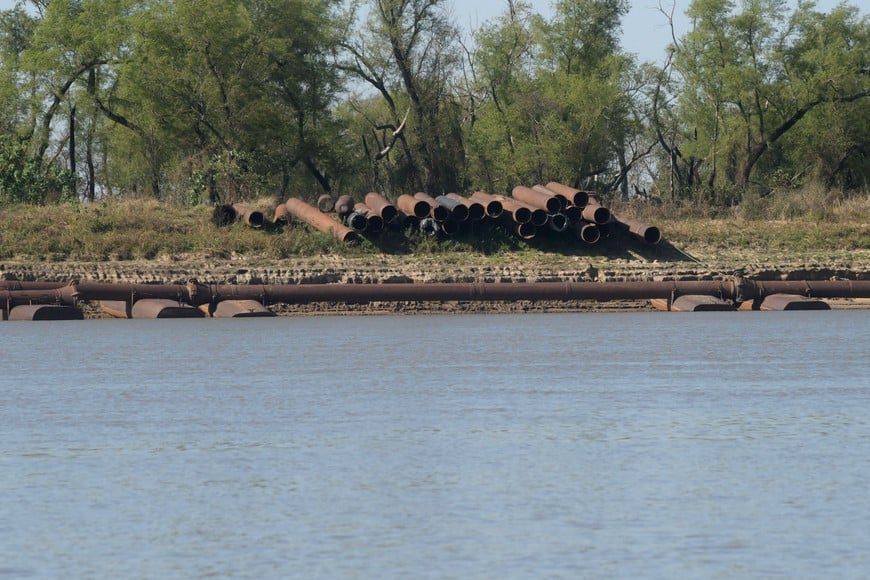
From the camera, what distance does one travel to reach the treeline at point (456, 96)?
49062 mm

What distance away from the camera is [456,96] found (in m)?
59.7

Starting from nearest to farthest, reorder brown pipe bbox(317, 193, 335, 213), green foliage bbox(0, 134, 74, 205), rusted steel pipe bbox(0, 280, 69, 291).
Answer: rusted steel pipe bbox(0, 280, 69, 291) → brown pipe bbox(317, 193, 335, 213) → green foliage bbox(0, 134, 74, 205)

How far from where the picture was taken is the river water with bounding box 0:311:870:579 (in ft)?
28.2

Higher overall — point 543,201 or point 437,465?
point 543,201

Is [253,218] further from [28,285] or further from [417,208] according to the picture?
[28,285]

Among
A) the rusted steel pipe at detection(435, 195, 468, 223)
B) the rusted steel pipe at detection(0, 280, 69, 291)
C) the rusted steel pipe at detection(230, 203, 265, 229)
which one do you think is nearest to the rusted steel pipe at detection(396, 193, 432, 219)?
the rusted steel pipe at detection(435, 195, 468, 223)

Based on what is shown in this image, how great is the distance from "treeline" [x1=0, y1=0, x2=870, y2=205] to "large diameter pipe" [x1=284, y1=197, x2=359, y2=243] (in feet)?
32.2

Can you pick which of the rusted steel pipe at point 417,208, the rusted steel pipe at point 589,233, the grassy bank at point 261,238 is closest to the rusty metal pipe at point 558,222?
the rusted steel pipe at point 589,233

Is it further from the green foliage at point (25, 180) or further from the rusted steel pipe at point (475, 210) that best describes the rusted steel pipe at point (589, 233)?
the green foliage at point (25, 180)

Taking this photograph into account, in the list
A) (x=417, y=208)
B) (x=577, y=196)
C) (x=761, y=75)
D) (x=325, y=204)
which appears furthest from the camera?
(x=761, y=75)

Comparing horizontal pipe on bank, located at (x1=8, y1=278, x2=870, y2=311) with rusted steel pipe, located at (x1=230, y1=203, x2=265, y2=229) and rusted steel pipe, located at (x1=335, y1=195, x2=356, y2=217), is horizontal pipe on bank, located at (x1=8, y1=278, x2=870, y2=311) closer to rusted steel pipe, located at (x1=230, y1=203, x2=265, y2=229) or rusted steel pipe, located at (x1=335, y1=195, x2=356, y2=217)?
rusted steel pipe, located at (x1=335, y1=195, x2=356, y2=217)

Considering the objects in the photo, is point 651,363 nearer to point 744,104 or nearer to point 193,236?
point 193,236

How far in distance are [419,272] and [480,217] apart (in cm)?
298

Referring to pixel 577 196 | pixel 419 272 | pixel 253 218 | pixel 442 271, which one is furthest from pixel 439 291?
pixel 253 218
